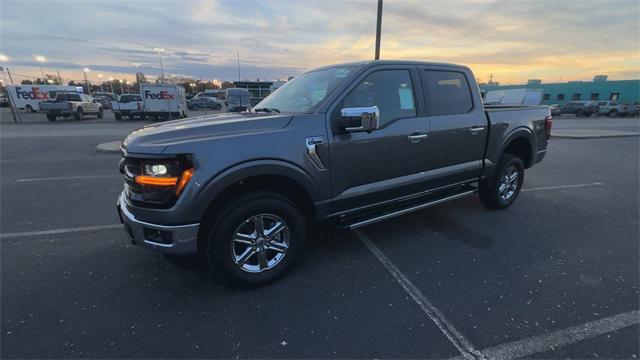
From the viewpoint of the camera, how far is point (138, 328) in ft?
8.01

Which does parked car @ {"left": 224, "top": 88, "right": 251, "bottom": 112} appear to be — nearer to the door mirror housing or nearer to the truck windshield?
the truck windshield

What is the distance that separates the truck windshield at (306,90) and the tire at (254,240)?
1.01 m

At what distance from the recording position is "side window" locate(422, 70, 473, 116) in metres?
3.83

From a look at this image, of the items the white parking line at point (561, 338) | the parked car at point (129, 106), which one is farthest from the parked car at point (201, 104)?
the white parking line at point (561, 338)

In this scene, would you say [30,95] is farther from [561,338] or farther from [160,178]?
[561,338]

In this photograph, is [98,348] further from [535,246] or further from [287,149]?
[535,246]

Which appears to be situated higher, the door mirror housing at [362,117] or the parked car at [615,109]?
the door mirror housing at [362,117]

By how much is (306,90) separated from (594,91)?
69543mm

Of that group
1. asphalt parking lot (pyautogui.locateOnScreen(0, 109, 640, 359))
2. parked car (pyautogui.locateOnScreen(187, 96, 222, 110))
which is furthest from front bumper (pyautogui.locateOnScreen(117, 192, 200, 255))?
parked car (pyautogui.locateOnScreen(187, 96, 222, 110))

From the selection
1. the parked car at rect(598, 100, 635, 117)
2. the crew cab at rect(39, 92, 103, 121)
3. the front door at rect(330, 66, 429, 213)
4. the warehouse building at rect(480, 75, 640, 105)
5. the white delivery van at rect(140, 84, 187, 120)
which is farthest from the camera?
the warehouse building at rect(480, 75, 640, 105)

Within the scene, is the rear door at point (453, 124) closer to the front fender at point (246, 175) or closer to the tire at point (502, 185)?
the tire at point (502, 185)

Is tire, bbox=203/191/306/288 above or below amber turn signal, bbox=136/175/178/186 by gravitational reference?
below

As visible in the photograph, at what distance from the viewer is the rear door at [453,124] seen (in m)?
3.83

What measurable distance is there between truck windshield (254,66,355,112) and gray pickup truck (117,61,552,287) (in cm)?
2
